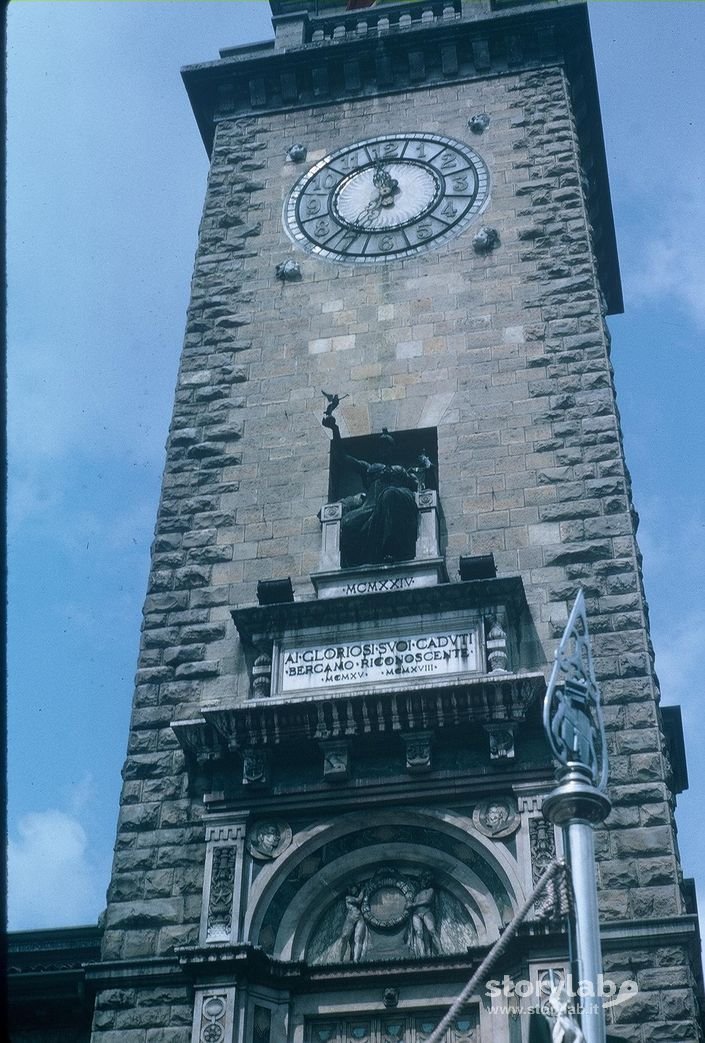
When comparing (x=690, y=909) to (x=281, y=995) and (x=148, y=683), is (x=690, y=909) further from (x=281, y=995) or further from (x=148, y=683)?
(x=148, y=683)

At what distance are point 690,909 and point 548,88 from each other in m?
12.5

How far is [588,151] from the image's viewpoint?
23609 mm

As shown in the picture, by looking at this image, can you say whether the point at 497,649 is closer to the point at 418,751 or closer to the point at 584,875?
the point at 418,751

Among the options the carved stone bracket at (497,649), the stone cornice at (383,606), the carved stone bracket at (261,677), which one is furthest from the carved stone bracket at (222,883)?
the carved stone bracket at (497,649)

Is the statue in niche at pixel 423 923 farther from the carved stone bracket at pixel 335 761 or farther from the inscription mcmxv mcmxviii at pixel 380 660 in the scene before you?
the inscription mcmxv mcmxviii at pixel 380 660

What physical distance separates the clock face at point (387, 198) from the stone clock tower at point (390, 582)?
66mm

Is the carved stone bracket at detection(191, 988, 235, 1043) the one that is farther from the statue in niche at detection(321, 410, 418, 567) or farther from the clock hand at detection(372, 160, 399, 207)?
the clock hand at detection(372, 160, 399, 207)

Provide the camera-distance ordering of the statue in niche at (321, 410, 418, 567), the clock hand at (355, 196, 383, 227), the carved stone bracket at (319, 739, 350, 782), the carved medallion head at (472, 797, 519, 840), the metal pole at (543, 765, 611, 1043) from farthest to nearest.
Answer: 1. the clock hand at (355, 196, 383, 227)
2. the statue in niche at (321, 410, 418, 567)
3. the carved stone bracket at (319, 739, 350, 782)
4. the carved medallion head at (472, 797, 519, 840)
5. the metal pole at (543, 765, 611, 1043)

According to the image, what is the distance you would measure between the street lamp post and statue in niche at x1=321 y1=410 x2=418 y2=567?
21.8ft

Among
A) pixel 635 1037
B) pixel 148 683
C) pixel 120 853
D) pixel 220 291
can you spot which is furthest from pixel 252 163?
pixel 635 1037

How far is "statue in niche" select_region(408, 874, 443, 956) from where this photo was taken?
14.3 meters

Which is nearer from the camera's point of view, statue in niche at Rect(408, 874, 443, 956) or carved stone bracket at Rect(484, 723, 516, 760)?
statue in niche at Rect(408, 874, 443, 956)

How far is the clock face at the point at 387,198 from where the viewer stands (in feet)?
69.4

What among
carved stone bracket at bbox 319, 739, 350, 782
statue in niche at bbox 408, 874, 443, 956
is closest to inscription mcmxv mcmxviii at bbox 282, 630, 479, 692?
carved stone bracket at bbox 319, 739, 350, 782
